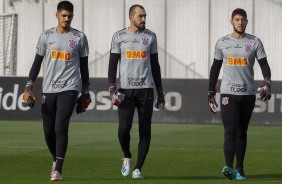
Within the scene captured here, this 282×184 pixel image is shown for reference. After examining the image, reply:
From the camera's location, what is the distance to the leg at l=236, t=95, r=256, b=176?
14656 mm

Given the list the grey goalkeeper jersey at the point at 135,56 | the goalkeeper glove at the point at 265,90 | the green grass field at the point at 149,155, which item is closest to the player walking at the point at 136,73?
the grey goalkeeper jersey at the point at 135,56

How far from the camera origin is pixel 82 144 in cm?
2147

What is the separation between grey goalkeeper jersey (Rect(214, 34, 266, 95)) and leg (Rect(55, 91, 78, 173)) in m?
2.19

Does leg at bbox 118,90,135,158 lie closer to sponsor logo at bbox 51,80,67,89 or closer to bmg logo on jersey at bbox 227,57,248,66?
sponsor logo at bbox 51,80,67,89

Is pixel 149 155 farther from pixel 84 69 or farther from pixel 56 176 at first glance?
pixel 56 176

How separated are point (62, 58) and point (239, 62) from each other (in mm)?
2430

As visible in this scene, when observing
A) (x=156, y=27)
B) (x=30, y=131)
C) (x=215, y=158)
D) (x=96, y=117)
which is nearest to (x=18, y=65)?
(x=156, y=27)

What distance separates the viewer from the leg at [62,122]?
45.8ft

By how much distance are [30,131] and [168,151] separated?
6.59 metres

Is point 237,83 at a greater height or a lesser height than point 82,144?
greater

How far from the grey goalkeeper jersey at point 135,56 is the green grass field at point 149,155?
1327 mm

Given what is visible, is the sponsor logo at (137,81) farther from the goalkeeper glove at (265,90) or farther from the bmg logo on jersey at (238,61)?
the goalkeeper glove at (265,90)

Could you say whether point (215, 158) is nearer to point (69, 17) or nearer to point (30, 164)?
point (30, 164)

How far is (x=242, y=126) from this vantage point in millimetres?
14773
